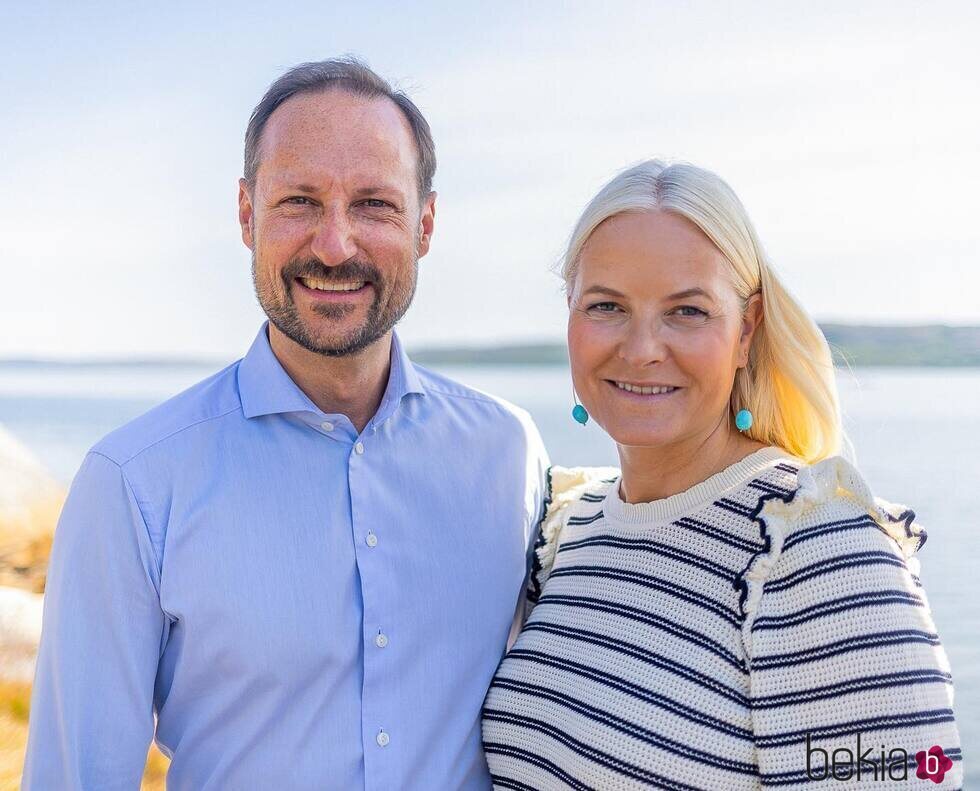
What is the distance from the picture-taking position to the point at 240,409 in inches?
82.5

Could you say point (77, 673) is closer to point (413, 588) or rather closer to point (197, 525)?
point (197, 525)

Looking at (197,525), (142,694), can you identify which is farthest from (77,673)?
(197,525)

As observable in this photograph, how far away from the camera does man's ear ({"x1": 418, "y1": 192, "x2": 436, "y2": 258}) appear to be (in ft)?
7.75

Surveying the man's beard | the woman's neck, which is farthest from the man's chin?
the woman's neck

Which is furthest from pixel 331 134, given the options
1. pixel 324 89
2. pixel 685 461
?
pixel 685 461

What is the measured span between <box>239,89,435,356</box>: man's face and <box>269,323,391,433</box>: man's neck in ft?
0.13

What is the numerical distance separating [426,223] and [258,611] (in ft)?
3.17

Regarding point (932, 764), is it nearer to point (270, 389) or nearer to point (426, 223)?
point (270, 389)

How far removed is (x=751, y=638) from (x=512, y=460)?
79cm

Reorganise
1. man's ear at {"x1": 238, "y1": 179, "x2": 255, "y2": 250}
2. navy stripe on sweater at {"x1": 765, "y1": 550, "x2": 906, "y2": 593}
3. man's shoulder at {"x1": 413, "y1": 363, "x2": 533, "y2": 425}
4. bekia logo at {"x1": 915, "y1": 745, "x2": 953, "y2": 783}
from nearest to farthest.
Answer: bekia logo at {"x1": 915, "y1": 745, "x2": 953, "y2": 783}
navy stripe on sweater at {"x1": 765, "y1": 550, "x2": 906, "y2": 593}
man's ear at {"x1": 238, "y1": 179, "x2": 255, "y2": 250}
man's shoulder at {"x1": 413, "y1": 363, "x2": 533, "y2": 425}

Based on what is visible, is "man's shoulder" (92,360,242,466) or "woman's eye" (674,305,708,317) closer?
"man's shoulder" (92,360,242,466)

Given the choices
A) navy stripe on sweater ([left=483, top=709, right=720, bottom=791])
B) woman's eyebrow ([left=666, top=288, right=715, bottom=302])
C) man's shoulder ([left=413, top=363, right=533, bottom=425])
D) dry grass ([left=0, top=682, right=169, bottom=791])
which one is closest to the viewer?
navy stripe on sweater ([left=483, top=709, right=720, bottom=791])

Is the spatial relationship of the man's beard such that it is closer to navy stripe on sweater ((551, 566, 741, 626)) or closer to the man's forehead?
the man's forehead

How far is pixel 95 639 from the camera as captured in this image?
6.15ft
